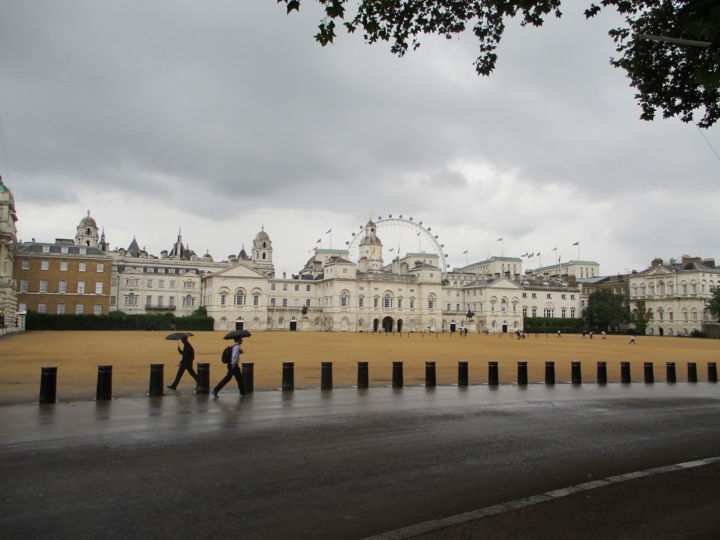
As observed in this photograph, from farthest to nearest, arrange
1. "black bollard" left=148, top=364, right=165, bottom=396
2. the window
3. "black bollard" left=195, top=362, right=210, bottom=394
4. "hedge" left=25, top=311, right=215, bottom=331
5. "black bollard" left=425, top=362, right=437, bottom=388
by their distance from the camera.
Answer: the window
"hedge" left=25, top=311, right=215, bottom=331
"black bollard" left=425, top=362, right=437, bottom=388
"black bollard" left=195, top=362, right=210, bottom=394
"black bollard" left=148, top=364, right=165, bottom=396

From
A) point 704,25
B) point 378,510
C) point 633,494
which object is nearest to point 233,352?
point 378,510

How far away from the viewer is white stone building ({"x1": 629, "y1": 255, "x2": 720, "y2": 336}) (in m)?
101

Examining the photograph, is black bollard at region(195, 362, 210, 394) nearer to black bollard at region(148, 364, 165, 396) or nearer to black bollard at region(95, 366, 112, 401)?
black bollard at region(148, 364, 165, 396)

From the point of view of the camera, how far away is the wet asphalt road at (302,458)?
18.6 feet

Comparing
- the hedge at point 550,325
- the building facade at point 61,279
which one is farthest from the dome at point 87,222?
the hedge at point 550,325

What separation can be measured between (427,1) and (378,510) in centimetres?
1000

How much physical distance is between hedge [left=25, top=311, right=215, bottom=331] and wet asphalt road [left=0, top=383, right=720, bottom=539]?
63.3 metres

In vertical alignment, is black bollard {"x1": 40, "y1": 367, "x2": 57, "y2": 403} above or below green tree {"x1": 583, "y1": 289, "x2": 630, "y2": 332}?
below

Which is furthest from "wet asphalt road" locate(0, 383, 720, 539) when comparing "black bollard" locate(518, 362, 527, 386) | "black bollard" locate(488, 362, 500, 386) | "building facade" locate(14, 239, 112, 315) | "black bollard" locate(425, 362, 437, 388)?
"building facade" locate(14, 239, 112, 315)

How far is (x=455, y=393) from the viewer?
51.0 feet

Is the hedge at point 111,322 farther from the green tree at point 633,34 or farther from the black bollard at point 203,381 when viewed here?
the green tree at point 633,34

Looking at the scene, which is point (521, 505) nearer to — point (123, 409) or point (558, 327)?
point (123, 409)

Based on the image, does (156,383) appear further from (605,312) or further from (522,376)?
(605,312)

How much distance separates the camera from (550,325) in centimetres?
11350
